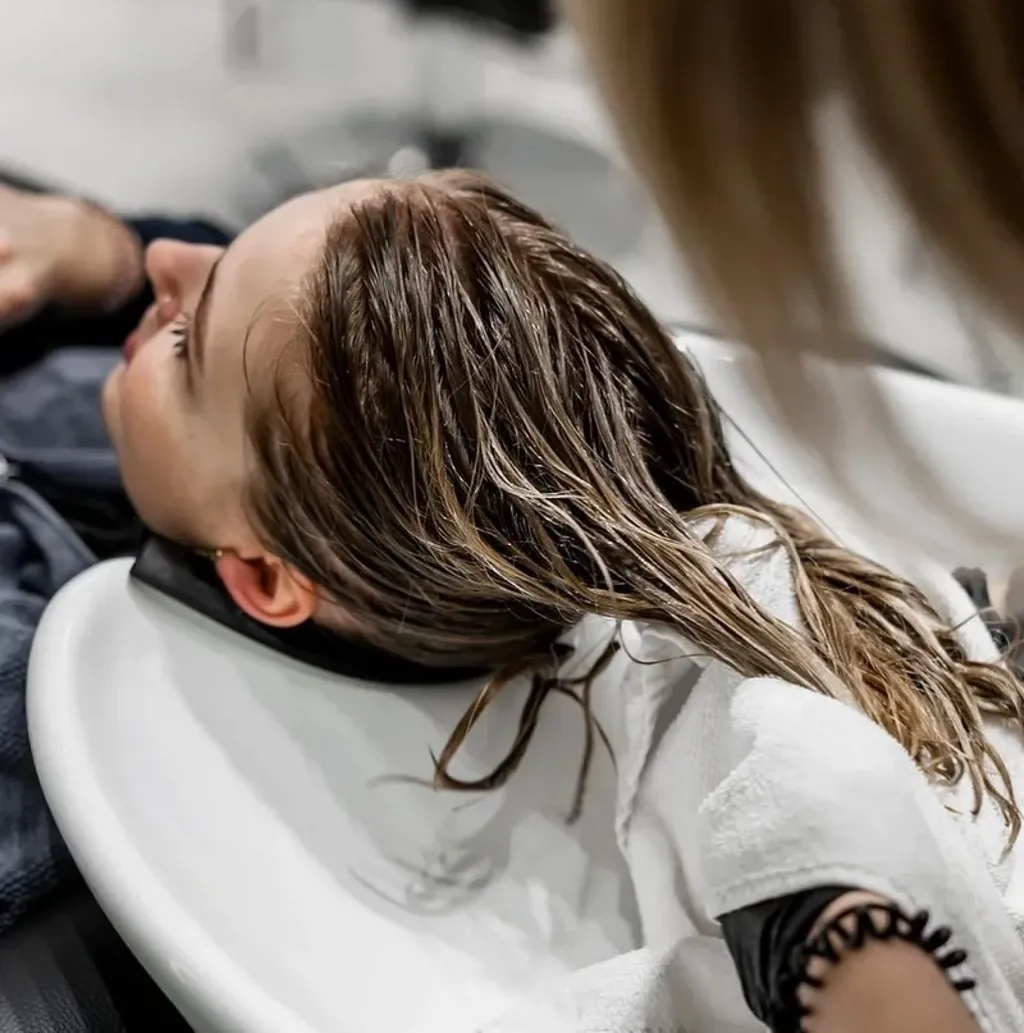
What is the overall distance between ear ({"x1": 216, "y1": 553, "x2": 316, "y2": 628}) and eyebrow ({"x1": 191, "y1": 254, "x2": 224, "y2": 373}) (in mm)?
116

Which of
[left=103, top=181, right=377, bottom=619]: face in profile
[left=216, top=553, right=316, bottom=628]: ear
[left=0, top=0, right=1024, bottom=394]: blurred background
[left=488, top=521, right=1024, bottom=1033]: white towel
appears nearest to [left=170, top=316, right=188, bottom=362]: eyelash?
[left=103, top=181, right=377, bottom=619]: face in profile

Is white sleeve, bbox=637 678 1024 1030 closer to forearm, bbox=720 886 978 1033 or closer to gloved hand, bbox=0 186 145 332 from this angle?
forearm, bbox=720 886 978 1033

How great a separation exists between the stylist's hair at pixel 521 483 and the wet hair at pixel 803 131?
258 mm

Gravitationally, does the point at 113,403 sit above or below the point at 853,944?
below

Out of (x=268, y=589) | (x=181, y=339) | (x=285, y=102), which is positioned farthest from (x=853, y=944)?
(x=285, y=102)

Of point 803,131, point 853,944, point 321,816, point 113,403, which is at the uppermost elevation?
point 803,131

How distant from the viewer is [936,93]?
1.03 ft

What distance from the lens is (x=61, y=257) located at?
3.24ft

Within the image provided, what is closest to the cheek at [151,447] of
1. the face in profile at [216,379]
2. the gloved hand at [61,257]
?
the face in profile at [216,379]

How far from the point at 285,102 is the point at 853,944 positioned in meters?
1.76

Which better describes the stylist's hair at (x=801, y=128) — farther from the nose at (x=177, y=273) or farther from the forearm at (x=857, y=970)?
the nose at (x=177, y=273)

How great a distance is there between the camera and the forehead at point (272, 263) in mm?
715

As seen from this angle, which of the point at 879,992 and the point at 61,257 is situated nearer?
the point at 879,992

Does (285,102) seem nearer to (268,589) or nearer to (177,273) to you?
(177,273)
